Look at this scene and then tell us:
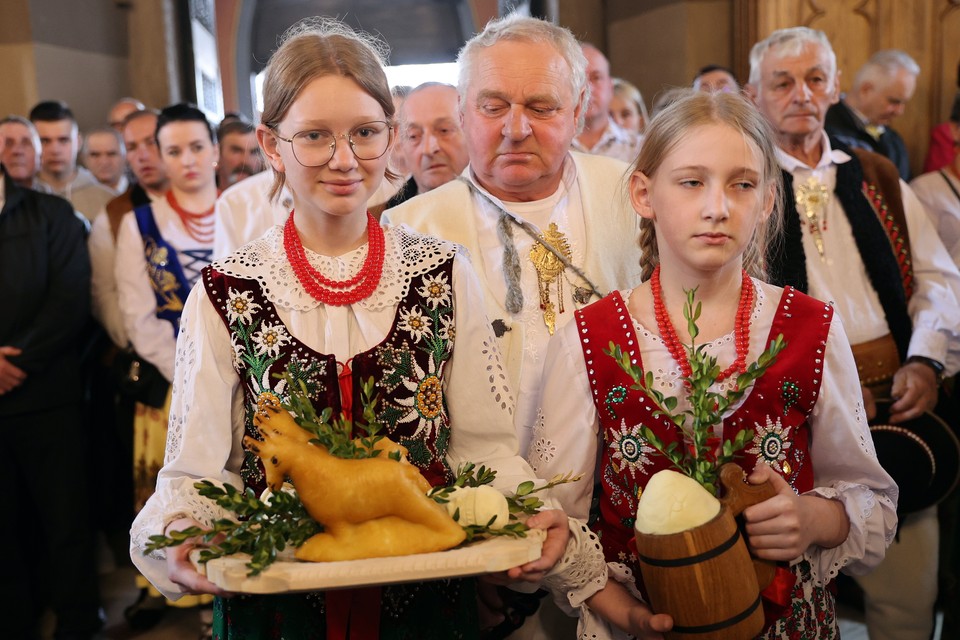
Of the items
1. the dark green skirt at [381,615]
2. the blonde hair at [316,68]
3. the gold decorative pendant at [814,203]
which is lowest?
the dark green skirt at [381,615]

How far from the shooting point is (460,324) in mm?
2096

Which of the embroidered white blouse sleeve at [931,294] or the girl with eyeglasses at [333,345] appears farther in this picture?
the embroidered white blouse sleeve at [931,294]

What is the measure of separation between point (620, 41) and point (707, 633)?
307 inches

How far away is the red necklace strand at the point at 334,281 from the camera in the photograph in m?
2.03

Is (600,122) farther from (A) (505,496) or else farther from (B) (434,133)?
(A) (505,496)

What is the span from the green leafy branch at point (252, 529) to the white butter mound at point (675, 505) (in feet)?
1.79

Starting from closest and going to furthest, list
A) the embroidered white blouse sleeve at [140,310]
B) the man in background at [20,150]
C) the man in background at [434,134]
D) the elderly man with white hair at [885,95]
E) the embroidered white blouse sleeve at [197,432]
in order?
the embroidered white blouse sleeve at [197,432], the man in background at [434,134], the embroidered white blouse sleeve at [140,310], the man in background at [20,150], the elderly man with white hair at [885,95]

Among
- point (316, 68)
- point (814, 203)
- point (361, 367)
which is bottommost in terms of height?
point (361, 367)

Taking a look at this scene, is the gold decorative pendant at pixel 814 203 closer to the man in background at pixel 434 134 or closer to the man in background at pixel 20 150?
the man in background at pixel 434 134

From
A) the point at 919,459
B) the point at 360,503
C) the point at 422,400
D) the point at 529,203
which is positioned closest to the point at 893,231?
the point at 919,459

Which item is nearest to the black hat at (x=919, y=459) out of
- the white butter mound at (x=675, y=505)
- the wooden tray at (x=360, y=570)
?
the white butter mound at (x=675, y=505)

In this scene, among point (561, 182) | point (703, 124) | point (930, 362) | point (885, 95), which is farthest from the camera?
point (885, 95)

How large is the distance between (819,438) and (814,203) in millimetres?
1421

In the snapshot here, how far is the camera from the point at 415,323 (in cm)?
204
